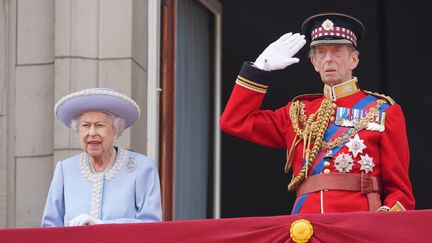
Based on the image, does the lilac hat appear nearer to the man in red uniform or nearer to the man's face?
the man in red uniform

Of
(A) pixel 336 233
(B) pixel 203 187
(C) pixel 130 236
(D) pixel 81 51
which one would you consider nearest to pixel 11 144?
(D) pixel 81 51

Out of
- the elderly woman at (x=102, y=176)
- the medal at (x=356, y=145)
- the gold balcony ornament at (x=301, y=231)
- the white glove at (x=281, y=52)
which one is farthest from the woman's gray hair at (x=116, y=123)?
the gold balcony ornament at (x=301, y=231)

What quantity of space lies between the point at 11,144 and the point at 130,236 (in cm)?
235

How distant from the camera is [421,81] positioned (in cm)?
1169

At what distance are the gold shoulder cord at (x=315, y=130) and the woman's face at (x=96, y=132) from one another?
3.00ft

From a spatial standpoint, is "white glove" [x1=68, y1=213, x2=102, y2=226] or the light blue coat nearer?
"white glove" [x1=68, y1=213, x2=102, y2=226]

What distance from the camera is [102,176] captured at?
7.46 meters

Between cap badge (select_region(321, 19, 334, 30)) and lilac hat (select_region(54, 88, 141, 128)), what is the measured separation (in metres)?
1.04

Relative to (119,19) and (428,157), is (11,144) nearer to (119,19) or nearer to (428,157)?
(119,19)

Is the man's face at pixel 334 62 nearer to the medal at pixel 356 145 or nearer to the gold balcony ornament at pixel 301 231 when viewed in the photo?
the medal at pixel 356 145

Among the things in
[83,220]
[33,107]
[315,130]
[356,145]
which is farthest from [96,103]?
[33,107]

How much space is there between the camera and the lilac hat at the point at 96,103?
738 cm

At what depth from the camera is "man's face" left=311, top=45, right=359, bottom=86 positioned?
7355 millimetres

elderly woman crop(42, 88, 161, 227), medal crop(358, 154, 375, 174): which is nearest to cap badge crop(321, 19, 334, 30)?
medal crop(358, 154, 375, 174)
